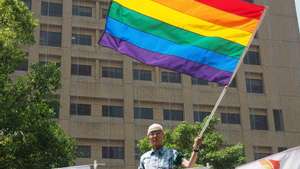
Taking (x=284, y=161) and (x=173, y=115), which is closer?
(x=284, y=161)

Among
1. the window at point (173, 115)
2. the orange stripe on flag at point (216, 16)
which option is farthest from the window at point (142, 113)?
the orange stripe on flag at point (216, 16)

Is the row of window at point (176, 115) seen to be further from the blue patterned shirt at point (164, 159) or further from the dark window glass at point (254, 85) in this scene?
the blue patterned shirt at point (164, 159)

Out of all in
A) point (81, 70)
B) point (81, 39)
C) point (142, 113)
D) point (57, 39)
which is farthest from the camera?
point (81, 39)

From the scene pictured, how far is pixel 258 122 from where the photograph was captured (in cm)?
4184

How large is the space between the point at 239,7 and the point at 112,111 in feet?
105

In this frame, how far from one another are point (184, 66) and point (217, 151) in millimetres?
18520

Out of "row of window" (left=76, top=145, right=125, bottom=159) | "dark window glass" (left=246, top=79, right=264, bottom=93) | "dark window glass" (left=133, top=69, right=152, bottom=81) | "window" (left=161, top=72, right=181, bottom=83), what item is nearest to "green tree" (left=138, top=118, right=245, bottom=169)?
"row of window" (left=76, top=145, right=125, bottom=159)

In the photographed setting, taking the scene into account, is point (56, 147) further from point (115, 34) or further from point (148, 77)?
point (148, 77)

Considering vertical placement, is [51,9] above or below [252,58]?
above

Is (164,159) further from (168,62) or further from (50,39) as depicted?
(50,39)

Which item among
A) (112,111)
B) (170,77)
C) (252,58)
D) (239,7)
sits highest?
(252,58)

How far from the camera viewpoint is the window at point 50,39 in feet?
129

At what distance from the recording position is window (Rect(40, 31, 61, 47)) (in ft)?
129

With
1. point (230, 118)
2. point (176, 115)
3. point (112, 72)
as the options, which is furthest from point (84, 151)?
point (230, 118)
